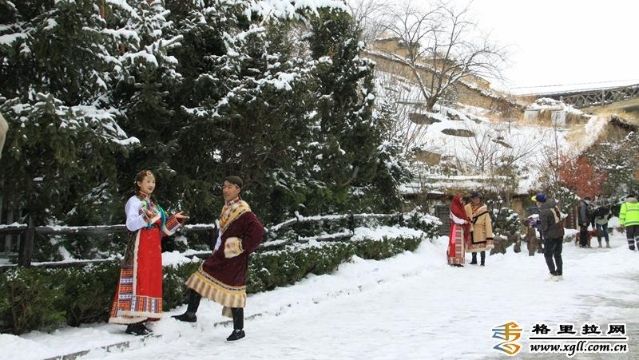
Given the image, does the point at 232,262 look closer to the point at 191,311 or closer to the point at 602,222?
the point at 191,311

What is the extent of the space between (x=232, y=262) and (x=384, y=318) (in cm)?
238

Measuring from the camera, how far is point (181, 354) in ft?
17.9

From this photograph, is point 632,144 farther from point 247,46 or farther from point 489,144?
point 247,46

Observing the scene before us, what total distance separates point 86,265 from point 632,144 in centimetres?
3084

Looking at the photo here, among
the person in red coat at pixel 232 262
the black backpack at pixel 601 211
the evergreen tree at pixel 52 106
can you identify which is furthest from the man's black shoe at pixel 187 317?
the black backpack at pixel 601 211

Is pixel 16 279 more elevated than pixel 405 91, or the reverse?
pixel 405 91

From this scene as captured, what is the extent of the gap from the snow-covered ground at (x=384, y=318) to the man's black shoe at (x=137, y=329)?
82 mm

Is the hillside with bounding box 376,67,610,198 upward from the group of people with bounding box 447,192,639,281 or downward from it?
upward

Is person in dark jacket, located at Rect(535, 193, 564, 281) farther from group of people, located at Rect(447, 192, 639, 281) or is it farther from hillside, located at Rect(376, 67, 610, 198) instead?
hillside, located at Rect(376, 67, 610, 198)

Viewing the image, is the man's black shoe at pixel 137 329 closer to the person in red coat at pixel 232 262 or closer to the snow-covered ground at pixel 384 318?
→ the snow-covered ground at pixel 384 318

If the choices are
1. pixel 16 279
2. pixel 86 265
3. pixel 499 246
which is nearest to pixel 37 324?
pixel 16 279
